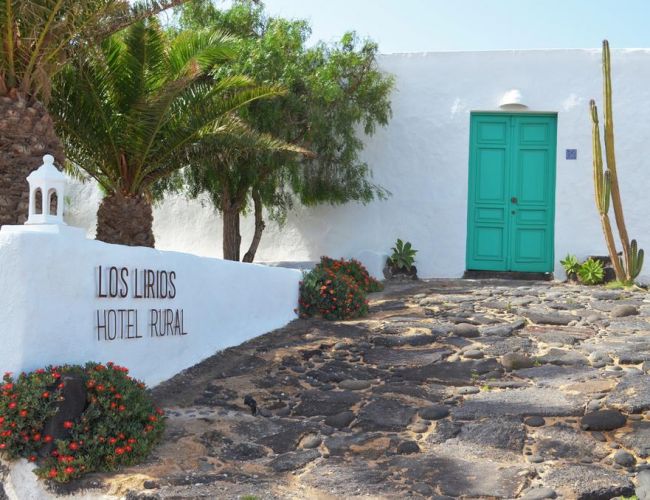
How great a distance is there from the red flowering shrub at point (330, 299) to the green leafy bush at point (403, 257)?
2.84 m

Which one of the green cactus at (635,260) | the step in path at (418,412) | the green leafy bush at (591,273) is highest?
the green cactus at (635,260)

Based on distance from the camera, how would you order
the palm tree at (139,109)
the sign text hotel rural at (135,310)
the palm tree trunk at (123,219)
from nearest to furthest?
the sign text hotel rural at (135,310) < the palm tree at (139,109) < the palm tree trunk at (123,219)

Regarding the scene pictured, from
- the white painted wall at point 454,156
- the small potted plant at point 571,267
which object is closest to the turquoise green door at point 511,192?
the white painted wall at point 454,156

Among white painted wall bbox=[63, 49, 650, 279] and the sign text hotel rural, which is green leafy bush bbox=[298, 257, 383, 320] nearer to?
the sign text hotel rural

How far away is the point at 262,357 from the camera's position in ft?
24.9

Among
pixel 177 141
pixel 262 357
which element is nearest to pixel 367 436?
pixel 262 357

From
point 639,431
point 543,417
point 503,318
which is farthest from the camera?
point 503,318

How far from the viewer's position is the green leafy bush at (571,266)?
457 inches

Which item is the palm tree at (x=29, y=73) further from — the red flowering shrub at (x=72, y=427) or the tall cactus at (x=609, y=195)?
the tall cactus at (x=609, y=195)

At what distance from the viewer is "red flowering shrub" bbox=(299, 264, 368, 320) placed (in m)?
9.13

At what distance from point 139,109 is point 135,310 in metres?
3.41

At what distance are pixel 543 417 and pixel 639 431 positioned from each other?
696 millimetres

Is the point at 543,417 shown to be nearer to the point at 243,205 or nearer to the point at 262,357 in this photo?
the point at 262,357

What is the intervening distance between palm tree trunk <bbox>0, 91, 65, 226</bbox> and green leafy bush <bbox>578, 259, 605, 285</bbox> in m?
7.83
